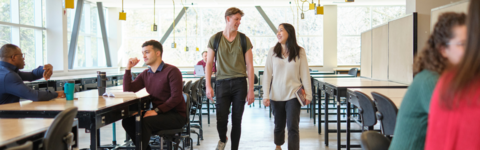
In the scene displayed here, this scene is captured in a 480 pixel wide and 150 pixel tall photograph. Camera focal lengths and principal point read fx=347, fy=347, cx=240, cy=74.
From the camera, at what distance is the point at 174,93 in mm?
2848

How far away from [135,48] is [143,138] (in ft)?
29.8

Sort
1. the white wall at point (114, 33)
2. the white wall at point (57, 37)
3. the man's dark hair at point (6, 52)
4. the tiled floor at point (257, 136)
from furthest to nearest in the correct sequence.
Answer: the white wall at point (114, 33) → the white wall at point (57, 37) → the tiled floor at point (257, 136) → the man's dark hair at point (6, 52)

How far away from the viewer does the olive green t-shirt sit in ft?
9.56

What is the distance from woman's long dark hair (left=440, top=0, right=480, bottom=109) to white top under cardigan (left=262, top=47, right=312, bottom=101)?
A: 2055 mm

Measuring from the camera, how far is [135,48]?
11289 mm

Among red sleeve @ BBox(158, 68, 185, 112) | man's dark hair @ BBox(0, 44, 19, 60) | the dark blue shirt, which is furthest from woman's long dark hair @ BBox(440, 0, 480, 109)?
man's dark hair @ BBox(0, 44, 19, 60)

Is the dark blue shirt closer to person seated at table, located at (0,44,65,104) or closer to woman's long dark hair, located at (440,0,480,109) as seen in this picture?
person seated at table, located at (0,44,65,104)

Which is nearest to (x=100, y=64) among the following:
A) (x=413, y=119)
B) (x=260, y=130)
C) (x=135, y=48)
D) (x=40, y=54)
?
(x=135, y=48)

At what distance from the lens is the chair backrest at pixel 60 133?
139cm

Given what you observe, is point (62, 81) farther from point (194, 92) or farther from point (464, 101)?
point (464, 101)

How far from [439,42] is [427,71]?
87mm

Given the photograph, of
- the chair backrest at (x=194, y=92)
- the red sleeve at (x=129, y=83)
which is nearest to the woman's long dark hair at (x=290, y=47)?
the red sleeve at (x=129, y=83)

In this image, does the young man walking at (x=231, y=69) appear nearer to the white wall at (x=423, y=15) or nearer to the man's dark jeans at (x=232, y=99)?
the man's dark jeans at (x=232, y=99)

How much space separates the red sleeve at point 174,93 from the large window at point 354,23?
340 inches
